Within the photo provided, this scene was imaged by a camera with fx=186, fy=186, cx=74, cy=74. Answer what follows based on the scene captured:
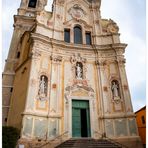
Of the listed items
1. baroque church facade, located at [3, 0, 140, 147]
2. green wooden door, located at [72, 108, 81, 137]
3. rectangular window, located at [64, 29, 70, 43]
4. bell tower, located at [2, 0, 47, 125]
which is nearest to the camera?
baroque church facade, located at [3, 0, 140, 147]

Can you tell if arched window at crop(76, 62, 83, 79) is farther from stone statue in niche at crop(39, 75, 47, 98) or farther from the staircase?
the staircase

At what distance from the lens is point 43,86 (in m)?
13.9

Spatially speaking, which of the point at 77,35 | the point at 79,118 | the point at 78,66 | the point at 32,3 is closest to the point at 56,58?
the point at 78,66

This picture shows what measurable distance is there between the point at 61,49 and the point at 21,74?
4.01 meters

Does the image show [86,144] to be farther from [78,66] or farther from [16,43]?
[16,43]

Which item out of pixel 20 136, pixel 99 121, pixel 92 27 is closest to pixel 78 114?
pixel 99 121

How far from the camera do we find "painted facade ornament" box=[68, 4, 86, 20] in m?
18.4

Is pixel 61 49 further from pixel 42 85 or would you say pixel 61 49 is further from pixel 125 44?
pixel 125 44

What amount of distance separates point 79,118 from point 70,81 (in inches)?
117

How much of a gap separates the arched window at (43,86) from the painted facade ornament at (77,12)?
24.7 feet

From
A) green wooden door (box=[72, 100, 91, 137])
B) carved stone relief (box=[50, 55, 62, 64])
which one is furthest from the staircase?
carved stone relief (box=[50, 55, 62, 64])

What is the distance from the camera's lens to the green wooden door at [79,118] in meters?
13.4

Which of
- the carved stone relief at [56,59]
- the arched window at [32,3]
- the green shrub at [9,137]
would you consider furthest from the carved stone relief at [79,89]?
the arched window at [32,3]

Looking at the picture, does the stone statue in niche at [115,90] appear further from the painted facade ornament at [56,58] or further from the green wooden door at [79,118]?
the painted facade ornament at [56,58]
